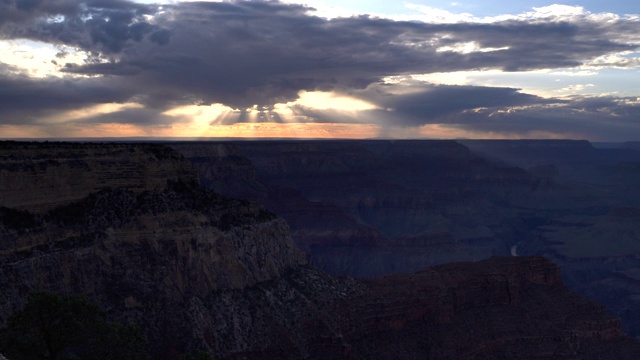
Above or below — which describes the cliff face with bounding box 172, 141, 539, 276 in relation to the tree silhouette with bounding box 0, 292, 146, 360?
below

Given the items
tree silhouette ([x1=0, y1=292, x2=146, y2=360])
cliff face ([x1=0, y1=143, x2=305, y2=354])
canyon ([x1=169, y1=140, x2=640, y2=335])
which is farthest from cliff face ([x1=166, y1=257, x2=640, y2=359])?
canyon ([x1=169, y1=140, x2=640, y2=335])

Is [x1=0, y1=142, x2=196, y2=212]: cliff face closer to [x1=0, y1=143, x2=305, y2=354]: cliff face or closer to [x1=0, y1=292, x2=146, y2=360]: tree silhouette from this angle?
[x1=0, y1=143, x2=305, y2=354]: cliff face

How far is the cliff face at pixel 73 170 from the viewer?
4825 centimetres

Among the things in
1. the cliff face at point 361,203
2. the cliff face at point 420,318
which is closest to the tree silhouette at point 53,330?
the cliff face at point 420,318

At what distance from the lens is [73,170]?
2053 inches

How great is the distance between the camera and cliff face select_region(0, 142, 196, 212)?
48250 mm

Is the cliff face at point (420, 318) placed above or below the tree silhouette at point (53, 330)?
below

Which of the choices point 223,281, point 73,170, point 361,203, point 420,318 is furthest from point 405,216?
point 73,170

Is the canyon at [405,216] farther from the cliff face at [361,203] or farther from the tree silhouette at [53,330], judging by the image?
the tree silhouette at [53,330]

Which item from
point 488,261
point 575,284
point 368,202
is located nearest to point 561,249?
point 575,284

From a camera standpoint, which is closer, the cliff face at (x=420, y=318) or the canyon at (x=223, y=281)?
the canyon at (x=223, y=281)

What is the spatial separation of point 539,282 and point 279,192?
7037cm

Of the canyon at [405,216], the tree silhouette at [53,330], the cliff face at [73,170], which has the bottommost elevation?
the canyon at [405,216]

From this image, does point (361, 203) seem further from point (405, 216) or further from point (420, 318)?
point (420, 318)
